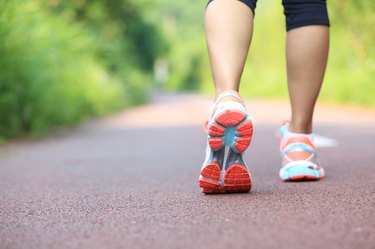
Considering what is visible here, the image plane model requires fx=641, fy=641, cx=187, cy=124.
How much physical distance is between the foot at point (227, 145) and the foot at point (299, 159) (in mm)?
397

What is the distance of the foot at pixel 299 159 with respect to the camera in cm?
259

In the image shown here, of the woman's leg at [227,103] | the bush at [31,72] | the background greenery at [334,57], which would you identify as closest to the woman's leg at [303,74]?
the woman's leg at [227,103]

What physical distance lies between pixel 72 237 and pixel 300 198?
31.9 inches

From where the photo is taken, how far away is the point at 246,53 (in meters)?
2.32

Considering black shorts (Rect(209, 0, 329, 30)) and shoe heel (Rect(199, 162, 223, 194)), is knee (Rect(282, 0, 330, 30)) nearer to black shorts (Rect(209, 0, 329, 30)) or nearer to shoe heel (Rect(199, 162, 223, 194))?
black shorts (Rect(209, 0, 329, 30))

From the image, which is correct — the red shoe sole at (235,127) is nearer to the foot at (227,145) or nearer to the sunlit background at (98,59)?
the foot at (227,145)

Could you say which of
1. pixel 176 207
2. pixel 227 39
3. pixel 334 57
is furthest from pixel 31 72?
pixel 334 57

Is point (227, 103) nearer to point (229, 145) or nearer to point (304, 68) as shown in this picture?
point (229, 145)

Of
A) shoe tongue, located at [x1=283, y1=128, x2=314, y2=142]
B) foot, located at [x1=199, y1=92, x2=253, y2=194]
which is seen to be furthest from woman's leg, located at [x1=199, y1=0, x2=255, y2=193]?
shoe tongue, located at [x1=283, y1=128, x2=314, y2=142]

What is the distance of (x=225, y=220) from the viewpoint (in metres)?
1.75

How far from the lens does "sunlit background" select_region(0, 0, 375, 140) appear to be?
6.28 meters

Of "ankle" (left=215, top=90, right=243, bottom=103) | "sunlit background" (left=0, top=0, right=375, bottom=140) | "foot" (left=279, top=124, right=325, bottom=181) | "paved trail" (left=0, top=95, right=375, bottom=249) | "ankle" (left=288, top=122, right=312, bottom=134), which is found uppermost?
"sunlit background" (left=0, top=0, right=375, bottom=140)

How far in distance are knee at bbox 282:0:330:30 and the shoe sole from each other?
2.42 ft

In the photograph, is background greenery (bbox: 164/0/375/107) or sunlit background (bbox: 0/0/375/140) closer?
sunlit background (bbox: 0/0/375/140)
